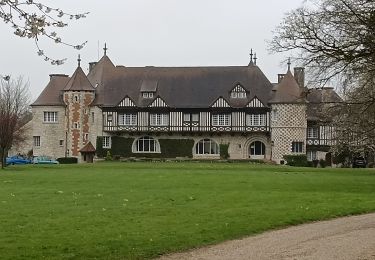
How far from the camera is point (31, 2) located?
25.0ft

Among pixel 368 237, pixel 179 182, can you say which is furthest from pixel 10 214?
pixel 179 182

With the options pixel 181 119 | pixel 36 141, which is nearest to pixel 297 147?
pixel 181 119

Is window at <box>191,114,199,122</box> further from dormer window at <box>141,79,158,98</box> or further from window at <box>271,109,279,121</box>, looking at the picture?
window at <box>271,109,279,121</box>

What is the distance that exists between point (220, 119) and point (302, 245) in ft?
179

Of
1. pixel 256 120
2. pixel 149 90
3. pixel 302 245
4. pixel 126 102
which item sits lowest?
pixel 302 245

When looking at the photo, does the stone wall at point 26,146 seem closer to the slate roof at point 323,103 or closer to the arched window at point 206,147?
the arched window at point 206,147

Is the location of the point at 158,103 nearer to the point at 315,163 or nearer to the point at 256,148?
the point at 256,148

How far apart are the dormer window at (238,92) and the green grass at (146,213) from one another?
128 ft

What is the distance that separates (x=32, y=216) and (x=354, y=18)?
423 inches

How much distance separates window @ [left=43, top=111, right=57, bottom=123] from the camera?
2741 inches

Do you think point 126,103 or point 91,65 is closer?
point 126,103

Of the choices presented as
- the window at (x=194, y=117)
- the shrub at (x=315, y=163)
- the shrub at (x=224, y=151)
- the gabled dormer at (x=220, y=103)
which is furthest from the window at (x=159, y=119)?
the shrub at (x=315, y=163)

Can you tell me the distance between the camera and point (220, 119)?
6694cm

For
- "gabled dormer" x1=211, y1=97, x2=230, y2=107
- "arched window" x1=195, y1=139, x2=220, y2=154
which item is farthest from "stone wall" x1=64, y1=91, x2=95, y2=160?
"gabled dormer" x1=211, y1=97, x2=230, y2=107
